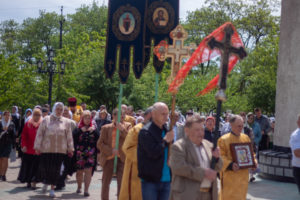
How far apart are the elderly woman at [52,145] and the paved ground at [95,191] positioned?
0.47m

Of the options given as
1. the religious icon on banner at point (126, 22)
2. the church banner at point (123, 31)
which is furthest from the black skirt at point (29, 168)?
the religious icon on banner at point (126, 22)

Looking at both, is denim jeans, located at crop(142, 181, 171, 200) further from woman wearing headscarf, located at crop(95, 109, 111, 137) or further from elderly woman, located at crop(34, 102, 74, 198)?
woman wearing headscarf, located at crop(95, 109, 111, 137)

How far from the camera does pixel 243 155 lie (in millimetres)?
7719

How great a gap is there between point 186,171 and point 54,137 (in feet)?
17.6

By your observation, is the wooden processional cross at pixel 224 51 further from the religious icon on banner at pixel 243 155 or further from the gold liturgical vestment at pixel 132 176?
the gold liturgical vestment at pixel 132 176

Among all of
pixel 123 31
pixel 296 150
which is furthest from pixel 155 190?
pixel 123 31

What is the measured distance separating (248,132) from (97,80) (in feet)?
69.0

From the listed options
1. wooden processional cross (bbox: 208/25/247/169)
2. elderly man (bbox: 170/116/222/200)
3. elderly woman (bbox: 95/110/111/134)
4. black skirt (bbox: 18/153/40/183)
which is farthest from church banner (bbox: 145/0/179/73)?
elderly man (bbox: 170/116/222/200)

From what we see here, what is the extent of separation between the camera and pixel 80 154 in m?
11.2

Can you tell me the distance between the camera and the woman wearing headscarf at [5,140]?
12.4 meters

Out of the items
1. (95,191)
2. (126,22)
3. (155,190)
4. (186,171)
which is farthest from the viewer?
(95,191)

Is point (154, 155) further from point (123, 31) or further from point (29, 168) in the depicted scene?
point (29, 168)

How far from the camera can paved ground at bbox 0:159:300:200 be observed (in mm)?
10320

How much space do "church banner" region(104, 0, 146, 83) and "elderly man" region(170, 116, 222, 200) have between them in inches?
184
